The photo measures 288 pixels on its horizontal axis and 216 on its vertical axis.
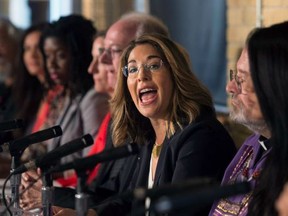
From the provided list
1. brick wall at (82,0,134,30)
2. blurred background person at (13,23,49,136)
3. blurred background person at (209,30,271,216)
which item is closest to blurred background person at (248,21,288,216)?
blurred background person at (209,30,271,216)

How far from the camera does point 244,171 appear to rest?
2773 mm

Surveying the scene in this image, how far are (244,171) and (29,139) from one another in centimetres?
69

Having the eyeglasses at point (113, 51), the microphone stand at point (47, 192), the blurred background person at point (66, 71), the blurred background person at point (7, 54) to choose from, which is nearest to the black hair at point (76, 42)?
the blurred background person at point (66, 71)

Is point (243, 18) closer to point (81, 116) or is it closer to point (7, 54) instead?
point (81, 116)

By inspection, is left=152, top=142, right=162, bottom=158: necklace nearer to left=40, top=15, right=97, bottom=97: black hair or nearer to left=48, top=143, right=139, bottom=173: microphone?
left=48, top=143, right=139, bottom=173: microphone

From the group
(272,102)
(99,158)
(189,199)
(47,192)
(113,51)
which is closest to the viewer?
(189,199)

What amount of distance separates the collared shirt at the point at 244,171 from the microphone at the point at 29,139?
0.59 m

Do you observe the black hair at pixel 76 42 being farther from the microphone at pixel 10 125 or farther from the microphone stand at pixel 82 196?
the microphone stand at pixel 82 196

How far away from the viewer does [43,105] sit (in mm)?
5559

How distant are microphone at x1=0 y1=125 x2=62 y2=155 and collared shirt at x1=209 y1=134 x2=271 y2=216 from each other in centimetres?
59

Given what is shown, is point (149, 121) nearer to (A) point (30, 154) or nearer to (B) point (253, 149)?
(B) point (253, 149)

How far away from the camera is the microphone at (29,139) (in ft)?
8.45

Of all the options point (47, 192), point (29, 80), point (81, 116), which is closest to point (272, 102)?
point (47, 192)

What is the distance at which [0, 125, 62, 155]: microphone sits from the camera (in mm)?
2574
